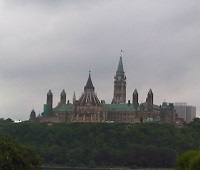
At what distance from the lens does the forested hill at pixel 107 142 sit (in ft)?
Answer: 504

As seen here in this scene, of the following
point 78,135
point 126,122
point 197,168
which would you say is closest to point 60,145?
point 78,135

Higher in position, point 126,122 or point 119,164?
point 126,122

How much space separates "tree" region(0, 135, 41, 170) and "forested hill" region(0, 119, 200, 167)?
9022 centimetres

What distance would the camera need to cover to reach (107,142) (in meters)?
169

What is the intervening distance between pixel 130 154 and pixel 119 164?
3623mm

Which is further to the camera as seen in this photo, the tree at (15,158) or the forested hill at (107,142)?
the forested hill at (107,142)

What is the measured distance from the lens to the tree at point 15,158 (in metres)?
55.9

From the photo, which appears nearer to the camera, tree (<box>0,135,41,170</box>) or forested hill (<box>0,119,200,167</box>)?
tree (<box>0,135,41,170</box>)

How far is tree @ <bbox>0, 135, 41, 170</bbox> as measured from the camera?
5592cm

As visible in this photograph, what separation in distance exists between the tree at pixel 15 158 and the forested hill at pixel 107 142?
90.2 meters

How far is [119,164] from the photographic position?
155m

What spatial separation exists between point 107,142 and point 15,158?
367 feet

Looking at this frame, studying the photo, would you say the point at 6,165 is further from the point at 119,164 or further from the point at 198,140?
the point at 198,140

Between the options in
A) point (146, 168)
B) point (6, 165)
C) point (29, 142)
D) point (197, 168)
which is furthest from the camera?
point (29, 142)
